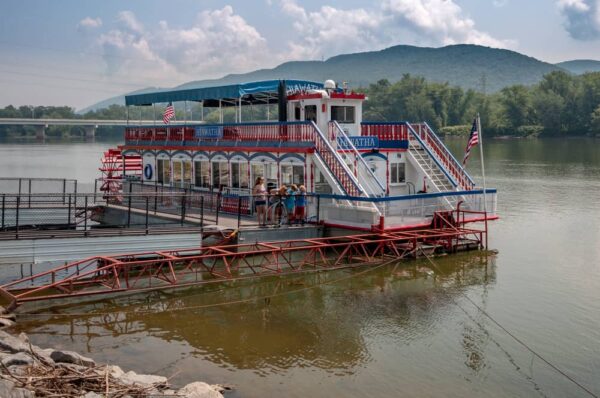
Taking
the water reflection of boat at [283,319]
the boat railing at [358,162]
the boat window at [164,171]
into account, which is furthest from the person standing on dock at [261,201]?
the boat window at [164,171]

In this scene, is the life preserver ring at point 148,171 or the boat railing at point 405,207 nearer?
the boat railing at point 405,207

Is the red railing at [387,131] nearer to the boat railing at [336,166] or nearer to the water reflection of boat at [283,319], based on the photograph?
the boat railing at [336,166]

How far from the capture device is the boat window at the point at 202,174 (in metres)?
28.6

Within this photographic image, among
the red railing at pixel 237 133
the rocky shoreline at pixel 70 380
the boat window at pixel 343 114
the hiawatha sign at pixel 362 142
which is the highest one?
the boat window at pixel 343 114

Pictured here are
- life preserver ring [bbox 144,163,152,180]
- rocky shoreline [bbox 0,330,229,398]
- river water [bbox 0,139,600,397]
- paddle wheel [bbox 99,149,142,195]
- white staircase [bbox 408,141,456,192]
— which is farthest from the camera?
paddle wheel [bbox 99,149,142,195]

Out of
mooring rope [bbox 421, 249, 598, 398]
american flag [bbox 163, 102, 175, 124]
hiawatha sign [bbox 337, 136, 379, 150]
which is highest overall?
american flag [bbox 163, 102, 175, 124]

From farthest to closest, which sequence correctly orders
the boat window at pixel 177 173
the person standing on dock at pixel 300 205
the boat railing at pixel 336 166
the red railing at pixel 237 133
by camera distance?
1. the boat window at pixel 177 173
2. the red railing at pixel 237 133
3. the person standing on dock at pixel 300 205
4. the boat railing at pixel 336 166

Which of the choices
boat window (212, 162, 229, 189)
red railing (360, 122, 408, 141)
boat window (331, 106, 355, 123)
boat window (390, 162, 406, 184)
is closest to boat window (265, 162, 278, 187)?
boat window (212, 162, 229, 189)

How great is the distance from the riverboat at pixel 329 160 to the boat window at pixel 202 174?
44mm

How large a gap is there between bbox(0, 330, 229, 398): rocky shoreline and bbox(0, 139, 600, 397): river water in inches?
36.4

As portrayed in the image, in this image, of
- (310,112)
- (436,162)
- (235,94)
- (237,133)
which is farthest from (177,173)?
(436,162)

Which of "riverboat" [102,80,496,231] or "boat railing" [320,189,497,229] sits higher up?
"riverboat" [102,80,496,231]

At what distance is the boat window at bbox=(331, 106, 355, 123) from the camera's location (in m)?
25.7

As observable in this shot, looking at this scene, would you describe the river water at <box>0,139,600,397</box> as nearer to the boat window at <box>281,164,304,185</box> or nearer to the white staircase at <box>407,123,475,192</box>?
the white staircase at <box>407,123,475,192</box>
